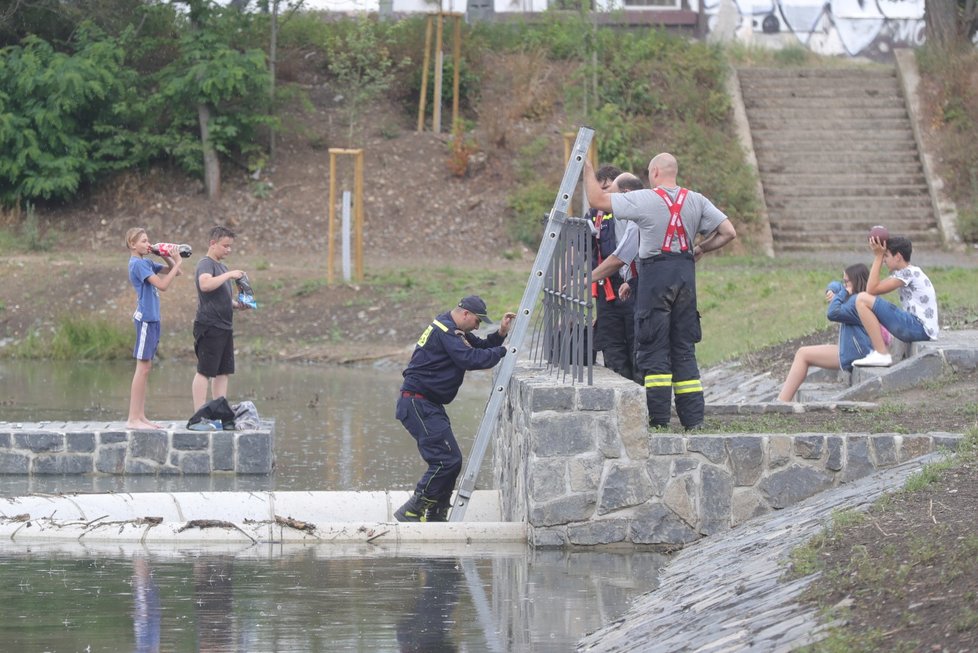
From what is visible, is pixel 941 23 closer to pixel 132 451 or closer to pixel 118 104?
pixel 118 104

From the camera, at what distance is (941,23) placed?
32.6 metres

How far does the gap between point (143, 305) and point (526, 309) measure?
4188mm

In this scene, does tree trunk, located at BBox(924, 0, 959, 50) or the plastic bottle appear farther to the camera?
tree trunk, located at BBox(924, 0, 959, 50)

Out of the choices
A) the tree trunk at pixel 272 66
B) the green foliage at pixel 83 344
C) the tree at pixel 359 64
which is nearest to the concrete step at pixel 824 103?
the tree at pixel 359 64

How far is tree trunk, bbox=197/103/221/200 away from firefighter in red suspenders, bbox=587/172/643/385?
19770 millimetres

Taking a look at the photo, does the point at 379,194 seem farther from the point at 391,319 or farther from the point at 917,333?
the point at 917,333

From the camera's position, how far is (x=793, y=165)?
29688 millimetres

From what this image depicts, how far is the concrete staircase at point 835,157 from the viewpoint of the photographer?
90.8 ft

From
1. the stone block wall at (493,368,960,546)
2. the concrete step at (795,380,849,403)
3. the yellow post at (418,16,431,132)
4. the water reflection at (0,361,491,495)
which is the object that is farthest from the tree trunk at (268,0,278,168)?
the stone block wall at (493,368,960,546)

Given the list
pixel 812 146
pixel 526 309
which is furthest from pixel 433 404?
pixel 812 146

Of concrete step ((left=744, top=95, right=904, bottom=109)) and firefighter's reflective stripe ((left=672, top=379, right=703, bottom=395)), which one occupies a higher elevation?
concrete step ((left=744, top=95, right=904, bottom=109))

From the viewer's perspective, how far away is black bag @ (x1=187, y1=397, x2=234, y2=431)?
1224cm

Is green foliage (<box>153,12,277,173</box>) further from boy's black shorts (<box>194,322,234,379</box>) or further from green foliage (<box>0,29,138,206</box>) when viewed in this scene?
boy's black shorts (<box>194,322,234,379</box>)

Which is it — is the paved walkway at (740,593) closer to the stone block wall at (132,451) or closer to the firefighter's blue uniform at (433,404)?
the firefighter's blue uniform at (433,404)
